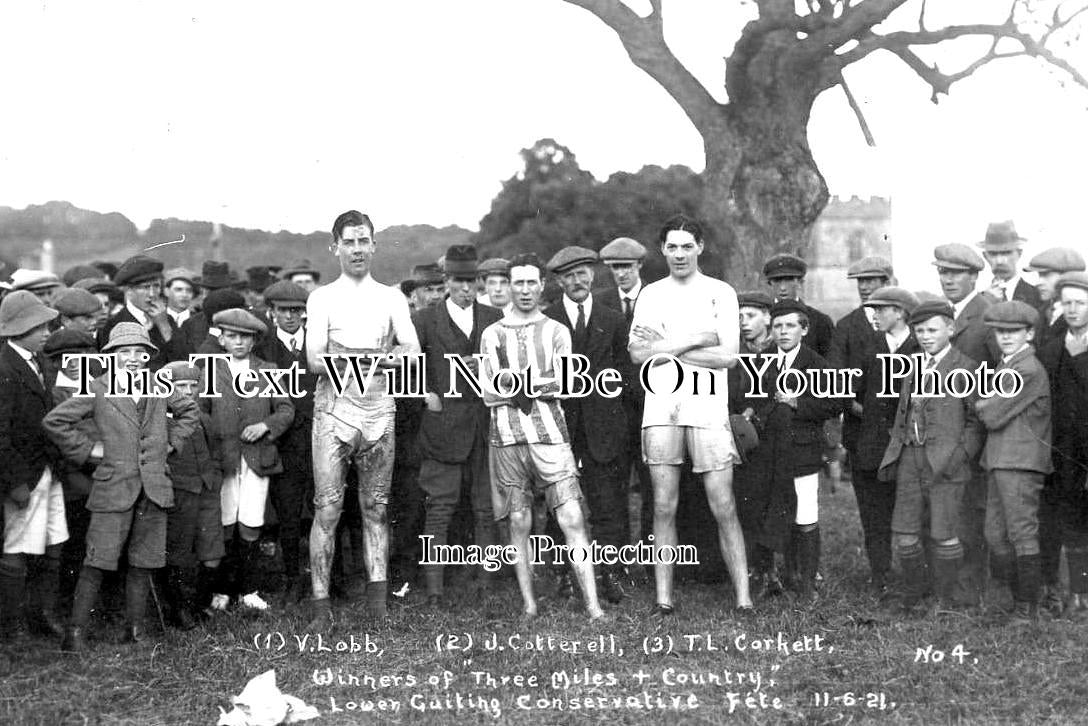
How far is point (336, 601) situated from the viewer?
6453 mm

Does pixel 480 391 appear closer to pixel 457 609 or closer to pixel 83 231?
pixel 457 609

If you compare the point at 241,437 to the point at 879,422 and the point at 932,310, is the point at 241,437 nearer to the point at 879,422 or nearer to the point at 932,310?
the point at 879,422

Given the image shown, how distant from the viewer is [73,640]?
5.41 m

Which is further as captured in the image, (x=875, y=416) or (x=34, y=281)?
(x=34, y=281)

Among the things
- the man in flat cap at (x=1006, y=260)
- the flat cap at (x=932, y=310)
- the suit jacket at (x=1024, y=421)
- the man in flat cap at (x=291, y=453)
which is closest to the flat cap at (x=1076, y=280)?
the suit jacket at (x=1024, y=421)

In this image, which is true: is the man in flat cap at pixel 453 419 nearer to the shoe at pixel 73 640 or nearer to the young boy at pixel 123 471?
the young boy at pixel 123 471

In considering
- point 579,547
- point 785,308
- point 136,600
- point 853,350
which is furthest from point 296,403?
point 853,350

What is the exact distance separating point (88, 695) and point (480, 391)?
2.60 metres

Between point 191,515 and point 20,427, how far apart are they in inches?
38.6

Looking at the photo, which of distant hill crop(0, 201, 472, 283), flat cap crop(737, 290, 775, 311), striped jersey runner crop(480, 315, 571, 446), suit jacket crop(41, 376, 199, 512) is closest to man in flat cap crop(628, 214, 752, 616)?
striped jersey runner crop(480, 315, 571, 446)

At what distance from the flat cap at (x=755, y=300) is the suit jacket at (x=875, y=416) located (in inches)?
27.6

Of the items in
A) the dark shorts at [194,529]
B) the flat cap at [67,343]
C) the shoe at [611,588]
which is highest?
the flat cap at [67,343]

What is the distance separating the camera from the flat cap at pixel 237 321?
624 centimetres

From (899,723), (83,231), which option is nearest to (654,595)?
(899,723)
